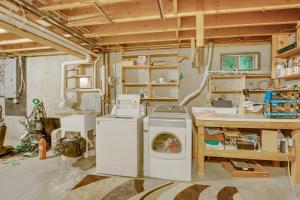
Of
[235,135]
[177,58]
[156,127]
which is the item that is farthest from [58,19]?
[235,135]

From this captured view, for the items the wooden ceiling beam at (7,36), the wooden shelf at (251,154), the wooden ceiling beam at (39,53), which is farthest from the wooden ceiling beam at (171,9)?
the wooden ceiling beam at (39,53)

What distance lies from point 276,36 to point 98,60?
3467mm

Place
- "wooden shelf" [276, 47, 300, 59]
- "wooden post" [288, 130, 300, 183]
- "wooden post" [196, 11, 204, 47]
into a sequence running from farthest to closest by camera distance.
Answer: "wooden shelf" [276, 47, 300, 59]
"wooden post" [288, 130, 300, 183]
"wooden post" [196, 11, 204, 47]

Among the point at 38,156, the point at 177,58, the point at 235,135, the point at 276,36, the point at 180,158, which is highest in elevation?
the point at 276,36

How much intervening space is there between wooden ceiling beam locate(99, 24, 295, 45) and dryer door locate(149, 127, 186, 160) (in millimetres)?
1705

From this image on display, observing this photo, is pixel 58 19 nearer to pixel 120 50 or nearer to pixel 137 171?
pixel 120 50

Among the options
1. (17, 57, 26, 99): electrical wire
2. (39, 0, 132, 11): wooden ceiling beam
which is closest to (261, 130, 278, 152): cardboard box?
(39, 0, 132, 11): wooden ceiling beam

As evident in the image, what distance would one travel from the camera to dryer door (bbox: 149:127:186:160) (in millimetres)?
2463

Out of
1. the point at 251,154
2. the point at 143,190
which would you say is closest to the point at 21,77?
the point at 143,190

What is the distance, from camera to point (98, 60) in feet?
13.2

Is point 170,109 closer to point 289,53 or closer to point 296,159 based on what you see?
point 296,159

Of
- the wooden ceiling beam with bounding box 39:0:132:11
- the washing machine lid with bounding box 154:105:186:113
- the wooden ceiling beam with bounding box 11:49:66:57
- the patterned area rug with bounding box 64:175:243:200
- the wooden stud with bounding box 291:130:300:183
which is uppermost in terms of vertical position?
the wooden ceiling beam with bounding box 11:49:66:57

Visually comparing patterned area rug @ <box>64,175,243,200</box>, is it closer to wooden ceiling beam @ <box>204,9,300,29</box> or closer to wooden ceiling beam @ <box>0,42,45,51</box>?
wooden ceiling beam @ <box>204,9,300,29</box>

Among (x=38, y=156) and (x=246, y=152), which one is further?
(x=38, y=156)
